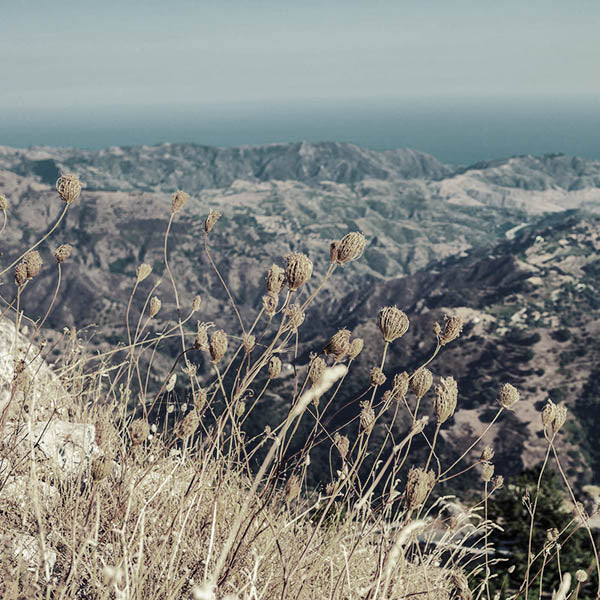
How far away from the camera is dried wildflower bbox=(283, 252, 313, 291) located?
2.52 meters

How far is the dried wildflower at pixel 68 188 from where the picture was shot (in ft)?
10.9

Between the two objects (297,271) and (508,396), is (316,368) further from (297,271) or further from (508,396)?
(508,396)

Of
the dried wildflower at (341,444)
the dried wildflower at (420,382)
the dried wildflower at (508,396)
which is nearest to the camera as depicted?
the dried wildflower at (420,382)

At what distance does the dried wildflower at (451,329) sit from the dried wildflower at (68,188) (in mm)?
2437

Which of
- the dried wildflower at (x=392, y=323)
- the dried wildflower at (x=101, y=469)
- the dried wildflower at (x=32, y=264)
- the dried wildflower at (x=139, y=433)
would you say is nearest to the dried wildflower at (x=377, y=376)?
the dried wildflower at (x=392, y=323)

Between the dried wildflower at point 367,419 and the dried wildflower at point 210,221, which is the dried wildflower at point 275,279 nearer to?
the dried wildflower at point 210,221

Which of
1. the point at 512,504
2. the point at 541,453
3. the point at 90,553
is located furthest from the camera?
the point at 541,453

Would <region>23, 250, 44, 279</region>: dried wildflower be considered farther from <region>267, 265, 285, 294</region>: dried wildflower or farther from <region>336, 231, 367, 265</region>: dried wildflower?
<region>336, 231, 367, 265</region>: dried wildflower

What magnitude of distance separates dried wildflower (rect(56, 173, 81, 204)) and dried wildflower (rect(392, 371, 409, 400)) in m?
2.32

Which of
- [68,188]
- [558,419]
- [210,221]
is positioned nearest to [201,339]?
[210,221]

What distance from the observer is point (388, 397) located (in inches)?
124

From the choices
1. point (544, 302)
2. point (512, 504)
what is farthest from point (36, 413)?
point (544, 302)

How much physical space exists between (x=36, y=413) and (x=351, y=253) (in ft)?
11.5

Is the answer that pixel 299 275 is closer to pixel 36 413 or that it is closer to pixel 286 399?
pixel 36 413
